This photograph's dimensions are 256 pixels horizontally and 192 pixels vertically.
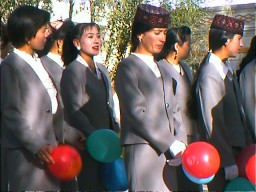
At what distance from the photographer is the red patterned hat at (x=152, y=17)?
404 cm

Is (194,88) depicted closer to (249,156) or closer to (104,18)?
(249,156)

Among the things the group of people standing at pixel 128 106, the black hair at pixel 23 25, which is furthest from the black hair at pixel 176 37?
the black hair at pixel 23 25

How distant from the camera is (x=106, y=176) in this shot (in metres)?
4.35

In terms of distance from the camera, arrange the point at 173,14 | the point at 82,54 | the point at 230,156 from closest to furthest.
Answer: the point at 230,156, the point at 82,54, the point at 173,14

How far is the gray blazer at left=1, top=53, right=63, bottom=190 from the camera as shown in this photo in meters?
3.49

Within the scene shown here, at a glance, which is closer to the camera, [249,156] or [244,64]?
[249,156]

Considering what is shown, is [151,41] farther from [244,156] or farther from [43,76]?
[244,156]

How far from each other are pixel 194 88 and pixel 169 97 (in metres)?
0.46

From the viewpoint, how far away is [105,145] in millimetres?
3998

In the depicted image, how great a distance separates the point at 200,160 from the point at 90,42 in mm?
1600

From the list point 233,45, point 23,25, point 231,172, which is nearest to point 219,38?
point 233,45

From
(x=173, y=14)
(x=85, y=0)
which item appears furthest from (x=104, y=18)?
A: (x=173, y=14)

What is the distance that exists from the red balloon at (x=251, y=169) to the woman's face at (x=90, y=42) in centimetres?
162

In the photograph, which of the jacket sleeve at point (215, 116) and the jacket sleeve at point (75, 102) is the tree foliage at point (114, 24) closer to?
the jacket sleeve at point (75, 102)
